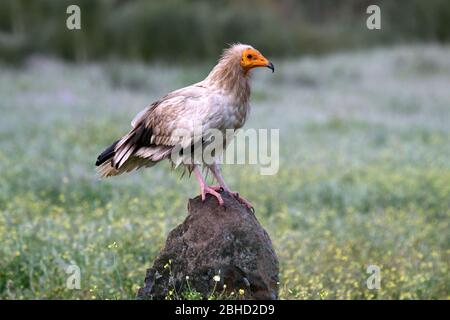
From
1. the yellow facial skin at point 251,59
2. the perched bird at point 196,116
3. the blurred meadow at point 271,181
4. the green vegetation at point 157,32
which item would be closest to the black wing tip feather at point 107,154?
the perched bird at point 196,116

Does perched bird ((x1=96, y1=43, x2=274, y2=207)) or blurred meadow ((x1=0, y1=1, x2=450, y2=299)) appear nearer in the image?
perched bird ((x1=96, y1=43, x2=274, y2=207))

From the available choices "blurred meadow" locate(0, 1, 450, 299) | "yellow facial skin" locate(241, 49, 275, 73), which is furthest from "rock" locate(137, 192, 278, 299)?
"yellow facial skin" locate(241, 49, 275, 73)

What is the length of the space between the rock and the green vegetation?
70.8 ft

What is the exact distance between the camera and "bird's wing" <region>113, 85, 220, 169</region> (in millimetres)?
5715

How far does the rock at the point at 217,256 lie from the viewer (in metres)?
5.89

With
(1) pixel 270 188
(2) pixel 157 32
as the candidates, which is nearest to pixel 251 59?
(1) pixel 270 188

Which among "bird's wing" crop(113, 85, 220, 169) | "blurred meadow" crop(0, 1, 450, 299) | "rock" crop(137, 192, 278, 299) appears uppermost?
"bird's wing" crop(113, 85, 220, 169)

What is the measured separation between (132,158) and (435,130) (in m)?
13.6

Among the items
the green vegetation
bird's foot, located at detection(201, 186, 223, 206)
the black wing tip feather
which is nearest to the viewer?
bird's foot, located at detection(201, 186, 223, 206)

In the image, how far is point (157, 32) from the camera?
29641 mm

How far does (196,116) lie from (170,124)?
0.26 meters

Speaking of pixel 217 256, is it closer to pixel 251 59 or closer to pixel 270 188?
pixel 251 59

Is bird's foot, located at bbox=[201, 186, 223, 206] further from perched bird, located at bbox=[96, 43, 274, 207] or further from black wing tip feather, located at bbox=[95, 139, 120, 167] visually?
black wing tip feather, located at bbox=[95, 139, 120, 167]

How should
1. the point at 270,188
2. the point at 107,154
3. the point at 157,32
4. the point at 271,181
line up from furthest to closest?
the point at 157,32 < the point at 271,181 < the point at 270,188 < the point at 107,154
